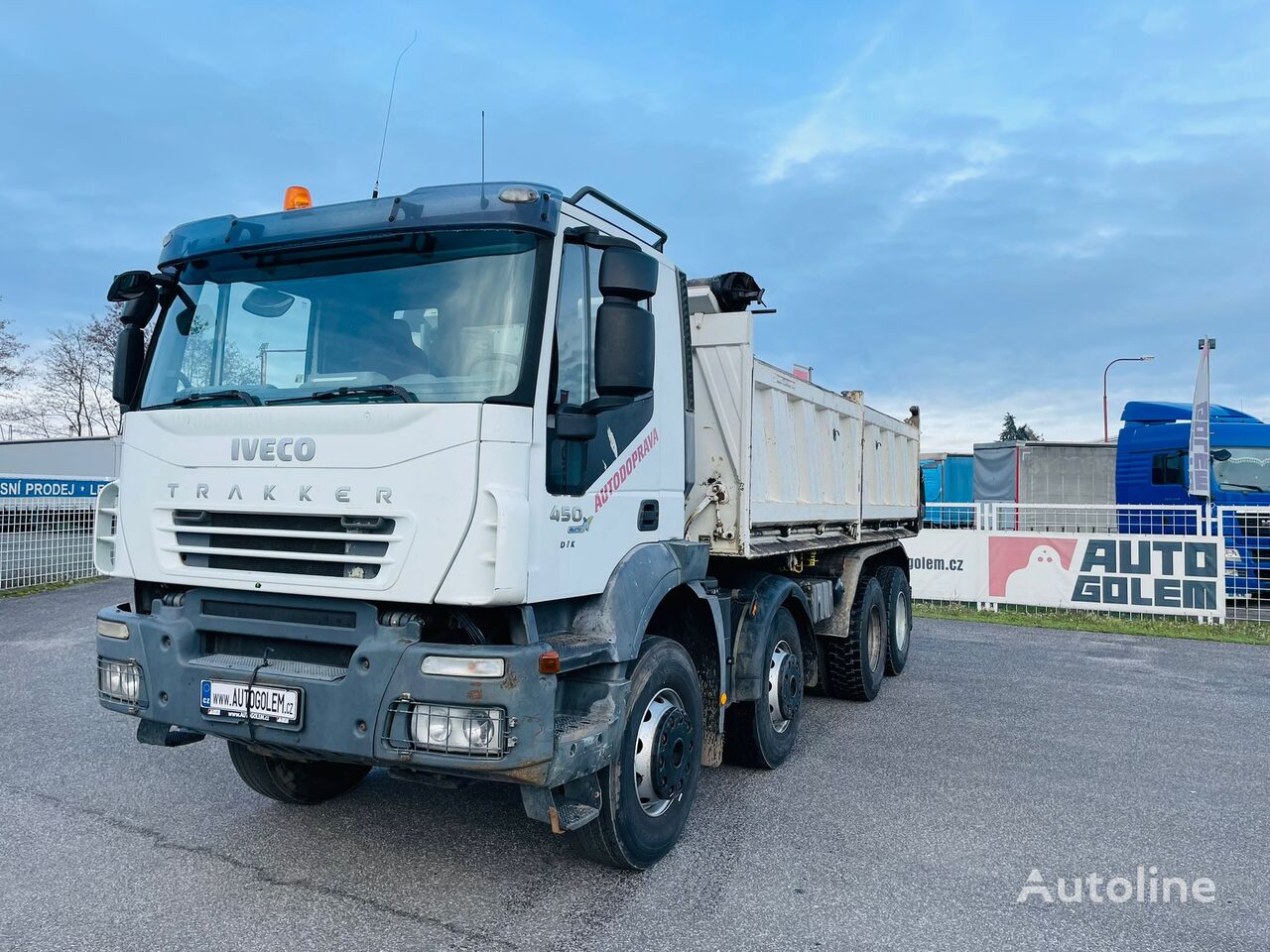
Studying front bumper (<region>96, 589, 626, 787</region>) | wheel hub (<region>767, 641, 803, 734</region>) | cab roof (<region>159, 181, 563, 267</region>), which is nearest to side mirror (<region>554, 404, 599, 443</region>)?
cab roof (<region>159, 181, 563, 267</region>)

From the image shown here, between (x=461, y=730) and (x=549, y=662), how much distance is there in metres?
0.38

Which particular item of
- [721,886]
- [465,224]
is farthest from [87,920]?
[465,224]

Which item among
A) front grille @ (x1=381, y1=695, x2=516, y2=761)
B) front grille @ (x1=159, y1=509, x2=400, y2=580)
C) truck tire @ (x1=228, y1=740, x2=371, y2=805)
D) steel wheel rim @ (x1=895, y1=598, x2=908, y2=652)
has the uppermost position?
front grille @ (x1=159, y1=509, x2=400, y2=580)

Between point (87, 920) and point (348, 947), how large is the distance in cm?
106

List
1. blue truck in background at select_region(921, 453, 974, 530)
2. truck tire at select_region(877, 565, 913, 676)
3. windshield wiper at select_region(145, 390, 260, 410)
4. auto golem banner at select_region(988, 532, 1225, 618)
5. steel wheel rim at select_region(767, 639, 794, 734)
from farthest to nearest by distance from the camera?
blue truck in background at select_region(921, 453, 974, 530), auto golem banner at select_region(988, 532, 1225, 618), truck tire at select_region(877, 565, 913, 676), steel wheel rim at select_region(767, 639, 794, 734), windshield wiper at select_region(145, 390, 260, 410)

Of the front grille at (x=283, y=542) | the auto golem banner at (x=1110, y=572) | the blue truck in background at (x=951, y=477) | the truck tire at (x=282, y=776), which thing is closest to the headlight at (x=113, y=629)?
the front grille at (x=283, y=542)

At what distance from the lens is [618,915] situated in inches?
137

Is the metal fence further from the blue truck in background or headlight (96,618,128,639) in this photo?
the blue truck in background

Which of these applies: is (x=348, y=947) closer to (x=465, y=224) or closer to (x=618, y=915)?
(x=618, y=915)

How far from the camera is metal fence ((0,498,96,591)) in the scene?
12.2 metres

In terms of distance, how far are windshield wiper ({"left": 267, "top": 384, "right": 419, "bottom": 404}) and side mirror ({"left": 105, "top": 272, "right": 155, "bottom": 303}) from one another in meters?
1.15

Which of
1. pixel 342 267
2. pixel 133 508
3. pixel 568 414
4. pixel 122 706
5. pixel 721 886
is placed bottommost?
pixel 721 886

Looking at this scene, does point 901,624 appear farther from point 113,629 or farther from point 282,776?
point 113,629

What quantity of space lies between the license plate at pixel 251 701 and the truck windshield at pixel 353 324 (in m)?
1.11
